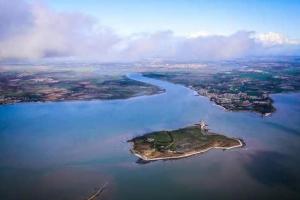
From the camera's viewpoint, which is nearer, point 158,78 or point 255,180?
point 255,180

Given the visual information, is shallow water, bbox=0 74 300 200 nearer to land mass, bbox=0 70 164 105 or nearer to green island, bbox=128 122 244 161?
green island, bbox=128 122 244 161

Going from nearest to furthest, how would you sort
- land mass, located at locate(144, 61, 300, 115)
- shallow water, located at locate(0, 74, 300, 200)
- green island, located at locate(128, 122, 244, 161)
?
1. shallow water, located at locate(0, 74, 300, 200)
2. green island, located at locate(128, 122, 244, 161)
3. land mass, located at locate(144, 61, 300, 115)

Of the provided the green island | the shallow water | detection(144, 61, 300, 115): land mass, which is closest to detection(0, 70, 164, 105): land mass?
the shallow water

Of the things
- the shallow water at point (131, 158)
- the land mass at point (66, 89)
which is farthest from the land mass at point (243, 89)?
the land mass at point (66, 89)

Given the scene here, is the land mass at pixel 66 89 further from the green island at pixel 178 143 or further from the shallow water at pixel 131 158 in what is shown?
the green island at pixel 178 143

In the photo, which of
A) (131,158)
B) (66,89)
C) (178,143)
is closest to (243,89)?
(66,89)

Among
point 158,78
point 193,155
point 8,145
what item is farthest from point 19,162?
point 158,78

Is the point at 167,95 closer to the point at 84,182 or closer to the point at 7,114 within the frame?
the point at 7,114
